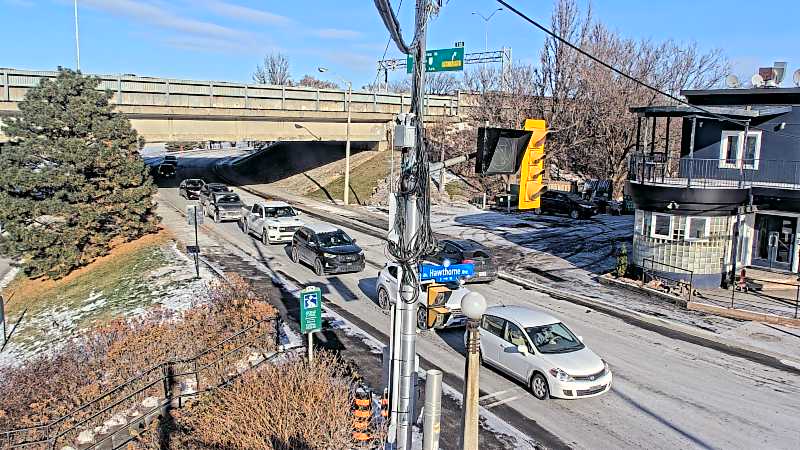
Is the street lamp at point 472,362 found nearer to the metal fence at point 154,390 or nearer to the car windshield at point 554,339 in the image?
the car windshield at point 554,339

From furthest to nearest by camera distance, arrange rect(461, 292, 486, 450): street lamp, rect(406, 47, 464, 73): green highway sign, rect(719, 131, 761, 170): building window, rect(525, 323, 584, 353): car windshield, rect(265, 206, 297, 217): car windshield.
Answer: rect(265, 206, 297, 217): car windshield, rect(719, 131, 761, 170): building window, rect(525, 323, 584, 353): car windshield, rect(406, 47, 464, 73): green highway sign, rect(461, 292, 486, 450): street lamp

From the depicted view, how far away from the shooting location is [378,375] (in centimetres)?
1416

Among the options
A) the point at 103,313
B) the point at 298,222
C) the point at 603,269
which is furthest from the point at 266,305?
the point at 603,269

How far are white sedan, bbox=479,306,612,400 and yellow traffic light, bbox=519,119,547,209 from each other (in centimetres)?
671

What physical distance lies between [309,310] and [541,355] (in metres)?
4.96

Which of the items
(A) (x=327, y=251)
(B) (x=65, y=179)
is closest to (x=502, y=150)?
(A) (x=327, y=251)

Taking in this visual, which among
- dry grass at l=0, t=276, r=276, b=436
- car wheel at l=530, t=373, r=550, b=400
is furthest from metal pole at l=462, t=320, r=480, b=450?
dry grass at l=0, t=276, r=276, b=436

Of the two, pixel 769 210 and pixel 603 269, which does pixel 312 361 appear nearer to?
pixel 603 269

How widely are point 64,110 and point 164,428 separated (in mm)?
20676

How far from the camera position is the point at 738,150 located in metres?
24.0

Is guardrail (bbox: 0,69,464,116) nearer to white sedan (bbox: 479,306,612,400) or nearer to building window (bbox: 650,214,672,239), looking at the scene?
building window (bbox: 650,214,672,239)

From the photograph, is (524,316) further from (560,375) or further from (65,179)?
(65,179)

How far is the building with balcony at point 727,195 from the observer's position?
851 inches

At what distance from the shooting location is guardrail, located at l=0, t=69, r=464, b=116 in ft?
105
